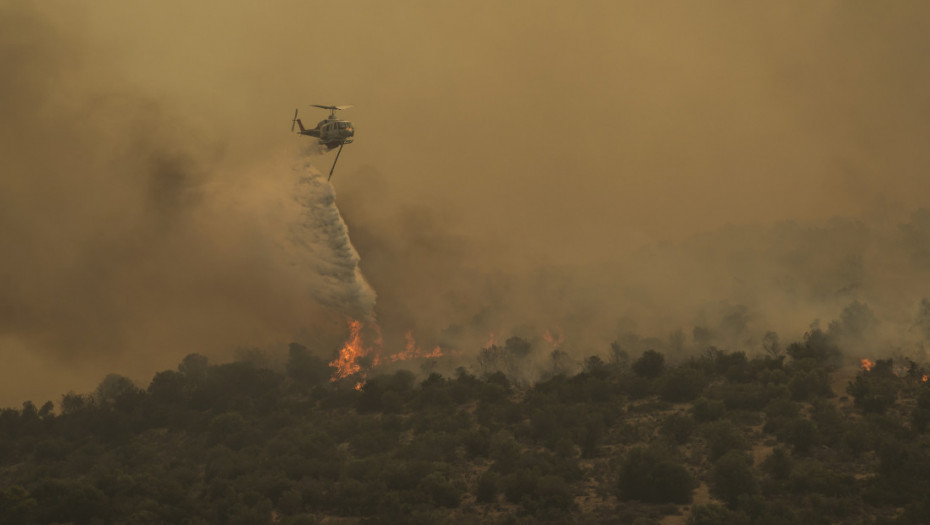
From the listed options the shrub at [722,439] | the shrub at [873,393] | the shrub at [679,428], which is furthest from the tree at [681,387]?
the shrub at [873,393]

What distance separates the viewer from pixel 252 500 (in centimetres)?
6412

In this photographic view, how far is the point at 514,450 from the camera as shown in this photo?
229 feet

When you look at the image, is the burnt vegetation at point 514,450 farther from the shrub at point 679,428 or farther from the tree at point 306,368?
the tree at point 306,368

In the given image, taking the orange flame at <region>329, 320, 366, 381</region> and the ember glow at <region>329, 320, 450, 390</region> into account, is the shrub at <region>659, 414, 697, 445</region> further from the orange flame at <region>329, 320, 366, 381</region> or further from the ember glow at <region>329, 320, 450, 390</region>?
the orange flame at <region>329, 320, 366, 381</region>

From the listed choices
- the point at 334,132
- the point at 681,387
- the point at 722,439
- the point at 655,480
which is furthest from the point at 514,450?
the point at 334,132

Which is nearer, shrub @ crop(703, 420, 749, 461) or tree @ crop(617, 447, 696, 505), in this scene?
tree @ crop(617, 447, 696, 505)

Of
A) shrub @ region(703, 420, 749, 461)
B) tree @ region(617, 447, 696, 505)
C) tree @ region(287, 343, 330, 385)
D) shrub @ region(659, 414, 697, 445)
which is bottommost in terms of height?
tree @ region(617, 447, 696, 505)

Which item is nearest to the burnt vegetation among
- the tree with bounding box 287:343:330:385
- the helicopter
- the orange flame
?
the tree with bounding box 287:343:330:385

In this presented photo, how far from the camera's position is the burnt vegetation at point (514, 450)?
5912 cm

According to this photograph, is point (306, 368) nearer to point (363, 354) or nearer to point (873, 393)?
point (363, 354)

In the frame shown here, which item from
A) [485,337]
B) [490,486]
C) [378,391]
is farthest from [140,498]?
Result: [485,337]

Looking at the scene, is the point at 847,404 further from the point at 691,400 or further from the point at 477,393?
the point at 477,393

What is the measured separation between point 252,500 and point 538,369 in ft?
157

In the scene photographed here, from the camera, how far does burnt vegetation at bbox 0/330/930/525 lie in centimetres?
5912
